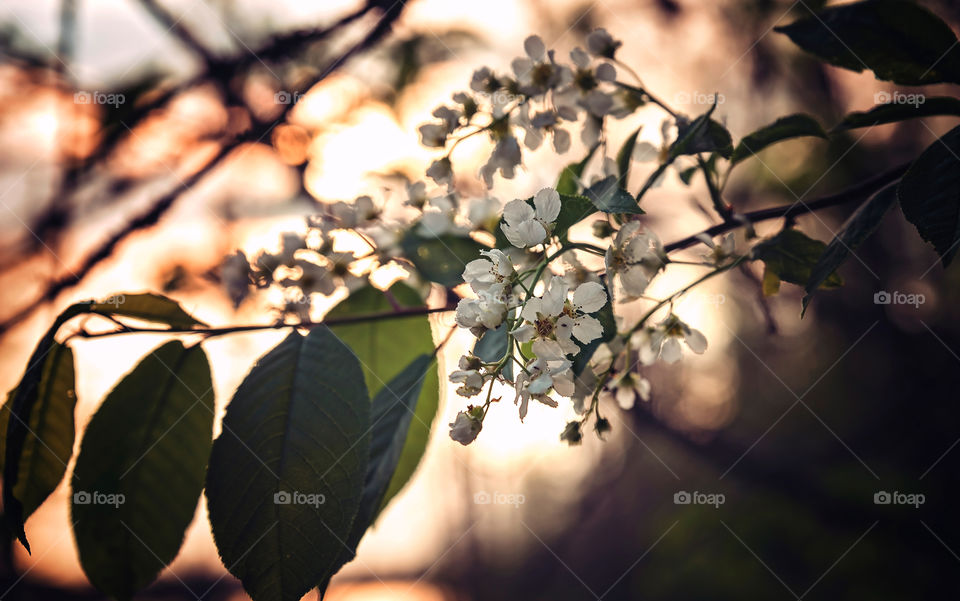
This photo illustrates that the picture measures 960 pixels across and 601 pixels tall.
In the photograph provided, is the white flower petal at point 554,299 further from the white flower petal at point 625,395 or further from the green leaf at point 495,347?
the white flower petal at point 625,395

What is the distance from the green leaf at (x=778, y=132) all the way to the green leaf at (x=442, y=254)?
0.93 feet

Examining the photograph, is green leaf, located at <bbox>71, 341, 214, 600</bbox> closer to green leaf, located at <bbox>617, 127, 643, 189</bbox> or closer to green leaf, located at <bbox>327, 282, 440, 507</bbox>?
green leaf, located at <bbox>327, 282, 440, 507</bbox>

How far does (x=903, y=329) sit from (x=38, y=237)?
2.58 metres

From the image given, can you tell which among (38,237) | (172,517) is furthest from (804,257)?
(38,237)

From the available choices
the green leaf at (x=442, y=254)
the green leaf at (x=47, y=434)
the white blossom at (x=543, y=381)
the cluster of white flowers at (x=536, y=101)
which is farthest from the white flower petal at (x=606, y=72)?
the green leaf at (x=47, y=434)

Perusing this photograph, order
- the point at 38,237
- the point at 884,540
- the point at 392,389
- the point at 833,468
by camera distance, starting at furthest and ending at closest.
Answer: the point at 833,468
the point at 884,540
the point at 38,237
the point at 392,389

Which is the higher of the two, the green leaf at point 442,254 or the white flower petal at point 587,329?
the green leaf at point 442,254

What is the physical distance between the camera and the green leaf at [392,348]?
730mm

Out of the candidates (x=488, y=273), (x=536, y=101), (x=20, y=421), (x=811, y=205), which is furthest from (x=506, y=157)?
(x=20, y=421)

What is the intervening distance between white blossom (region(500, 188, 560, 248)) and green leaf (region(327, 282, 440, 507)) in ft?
0.83

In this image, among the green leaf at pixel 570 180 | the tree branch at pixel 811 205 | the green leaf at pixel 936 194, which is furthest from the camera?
the green leaf at pixel 570 180

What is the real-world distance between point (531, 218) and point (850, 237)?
249 mm

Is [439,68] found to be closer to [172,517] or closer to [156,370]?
[156,370]

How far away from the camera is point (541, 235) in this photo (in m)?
0.52
